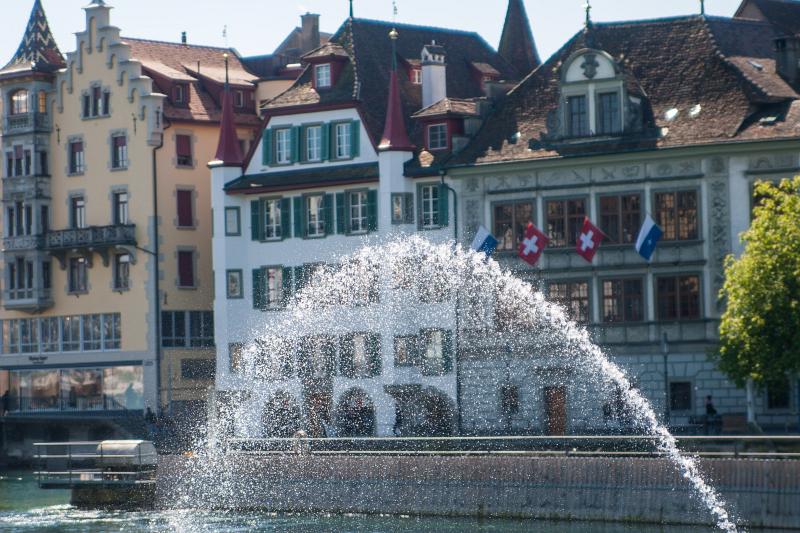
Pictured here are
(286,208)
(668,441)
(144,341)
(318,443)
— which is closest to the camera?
(668,441)

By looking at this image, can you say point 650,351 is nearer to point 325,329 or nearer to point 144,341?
point 325,329

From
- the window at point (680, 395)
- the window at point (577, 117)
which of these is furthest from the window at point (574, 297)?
the window at point (577, 117)

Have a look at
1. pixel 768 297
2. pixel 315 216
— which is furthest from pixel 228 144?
pixel 768 297

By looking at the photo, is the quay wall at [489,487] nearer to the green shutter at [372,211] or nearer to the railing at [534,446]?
the railing at [534,446]

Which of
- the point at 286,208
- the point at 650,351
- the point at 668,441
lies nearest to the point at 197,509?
the point at 668,441

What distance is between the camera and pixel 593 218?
72.0 m

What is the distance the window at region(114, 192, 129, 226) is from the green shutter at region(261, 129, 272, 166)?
9.93 metres

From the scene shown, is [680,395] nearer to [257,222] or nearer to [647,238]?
[647,238]

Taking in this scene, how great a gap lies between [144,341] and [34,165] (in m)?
9.48

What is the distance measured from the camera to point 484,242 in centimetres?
7181

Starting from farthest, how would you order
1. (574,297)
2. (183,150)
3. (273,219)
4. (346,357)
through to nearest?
(183,150), (273,219), (346,357), (574,297)

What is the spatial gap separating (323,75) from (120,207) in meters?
13.0

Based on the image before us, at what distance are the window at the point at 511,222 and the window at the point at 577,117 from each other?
300 centimetres

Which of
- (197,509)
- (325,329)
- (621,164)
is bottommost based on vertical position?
(197,509)
